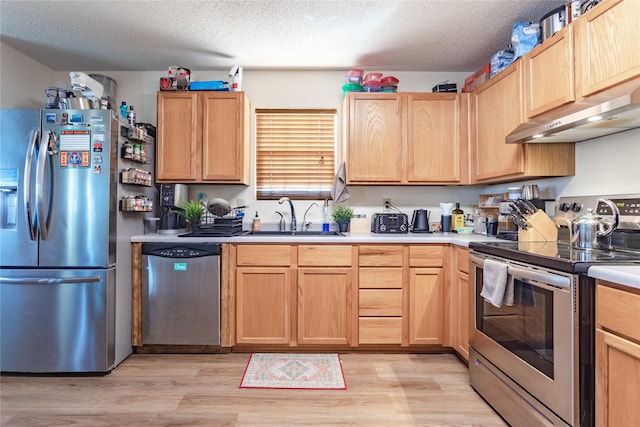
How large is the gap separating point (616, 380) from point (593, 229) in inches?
33.7

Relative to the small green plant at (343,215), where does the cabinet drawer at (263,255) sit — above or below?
below

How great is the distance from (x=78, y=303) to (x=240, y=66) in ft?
7.73

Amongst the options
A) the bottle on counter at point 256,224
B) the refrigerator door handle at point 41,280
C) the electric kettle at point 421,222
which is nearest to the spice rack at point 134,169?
the refrigerator door handle at point 41,280

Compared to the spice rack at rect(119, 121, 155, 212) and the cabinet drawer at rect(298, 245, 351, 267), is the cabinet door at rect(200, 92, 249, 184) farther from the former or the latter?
the cabinet drawer at rect(298, 245, 351, 267)

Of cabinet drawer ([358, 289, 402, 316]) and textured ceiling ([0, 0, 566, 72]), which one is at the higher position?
A: textured ceiling ([0, 0, 566, 72])

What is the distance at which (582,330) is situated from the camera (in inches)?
49.8

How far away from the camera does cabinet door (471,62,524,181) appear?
7.32 ft

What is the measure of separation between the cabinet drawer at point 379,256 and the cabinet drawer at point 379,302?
21 centimetres

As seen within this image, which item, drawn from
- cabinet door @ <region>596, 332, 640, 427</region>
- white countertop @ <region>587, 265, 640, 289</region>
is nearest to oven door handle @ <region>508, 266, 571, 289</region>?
white countertop @ <region>587, 265, 640, 289</region>

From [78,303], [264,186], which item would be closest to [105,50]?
[264,186]

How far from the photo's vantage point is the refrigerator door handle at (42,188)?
7.00 feet

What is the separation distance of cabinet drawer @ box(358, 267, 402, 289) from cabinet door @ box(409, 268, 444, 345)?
12 centimetres

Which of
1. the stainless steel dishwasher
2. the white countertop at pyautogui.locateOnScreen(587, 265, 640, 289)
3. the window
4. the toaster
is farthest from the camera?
the window

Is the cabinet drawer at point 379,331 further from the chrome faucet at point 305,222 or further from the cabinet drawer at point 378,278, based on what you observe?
the chrome faucet at point 305,222
